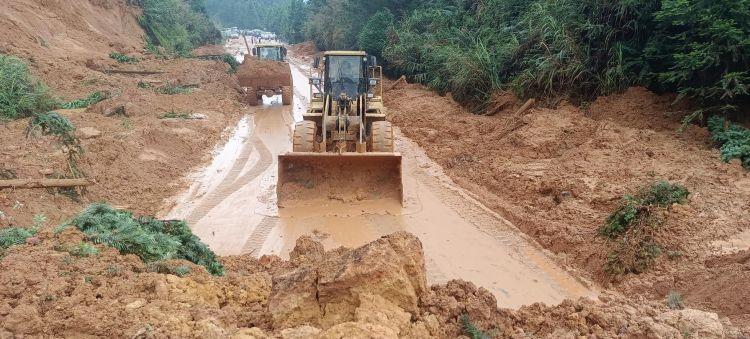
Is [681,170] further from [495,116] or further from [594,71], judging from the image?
[495,116]

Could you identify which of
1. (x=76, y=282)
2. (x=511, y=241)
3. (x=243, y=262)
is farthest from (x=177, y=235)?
(x=511, y=241)

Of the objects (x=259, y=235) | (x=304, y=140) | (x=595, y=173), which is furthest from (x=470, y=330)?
(x=304, y=140)

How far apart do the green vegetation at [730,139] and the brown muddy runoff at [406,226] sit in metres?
3.88

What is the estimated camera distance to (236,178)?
1048cm

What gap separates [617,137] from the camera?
9688 mm

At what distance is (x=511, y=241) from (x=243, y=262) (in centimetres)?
375

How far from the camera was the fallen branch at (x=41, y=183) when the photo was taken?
272 inches

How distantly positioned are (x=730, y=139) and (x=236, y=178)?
9.00 m

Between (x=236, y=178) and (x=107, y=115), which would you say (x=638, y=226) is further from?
(x=107, y=115)

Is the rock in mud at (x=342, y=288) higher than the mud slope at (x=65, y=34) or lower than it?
lower

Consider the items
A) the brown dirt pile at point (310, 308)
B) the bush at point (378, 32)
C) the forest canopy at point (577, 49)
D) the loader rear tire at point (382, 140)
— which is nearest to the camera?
the brown dirt pile at point (310, 308)

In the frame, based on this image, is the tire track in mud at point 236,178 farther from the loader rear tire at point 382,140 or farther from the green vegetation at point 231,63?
the green vegetation at point 231,63

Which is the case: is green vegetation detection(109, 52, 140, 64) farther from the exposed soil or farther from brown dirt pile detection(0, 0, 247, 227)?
the exposed soil

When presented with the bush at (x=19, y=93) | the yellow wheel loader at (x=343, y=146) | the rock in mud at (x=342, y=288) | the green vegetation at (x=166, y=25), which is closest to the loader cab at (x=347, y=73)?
the yellow wheel loader at (x=343, y=146)
